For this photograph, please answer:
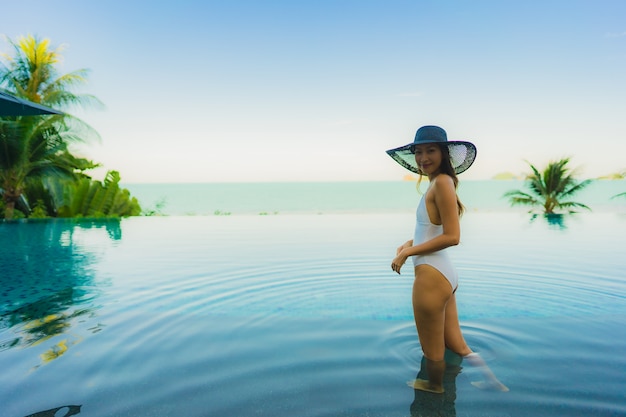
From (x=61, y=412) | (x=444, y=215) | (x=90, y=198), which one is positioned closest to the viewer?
(x=61, y=412)

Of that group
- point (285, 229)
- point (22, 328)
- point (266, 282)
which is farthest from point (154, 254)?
point (285, 229)

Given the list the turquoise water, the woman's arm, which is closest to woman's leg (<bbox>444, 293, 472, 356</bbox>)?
the turquoise water

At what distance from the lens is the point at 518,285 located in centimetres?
515

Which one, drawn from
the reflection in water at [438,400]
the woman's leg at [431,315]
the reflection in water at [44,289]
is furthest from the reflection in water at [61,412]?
the woman's leg at [431,315]

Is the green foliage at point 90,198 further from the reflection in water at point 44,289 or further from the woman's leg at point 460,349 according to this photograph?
the woman's leg at point 460,349

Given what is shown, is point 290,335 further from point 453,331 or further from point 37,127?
point 37,127

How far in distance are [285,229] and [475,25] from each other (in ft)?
58.3

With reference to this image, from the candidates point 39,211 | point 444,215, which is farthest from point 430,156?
point 39,211

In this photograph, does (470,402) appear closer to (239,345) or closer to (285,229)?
(239,345)

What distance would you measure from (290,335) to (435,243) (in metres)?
1.70

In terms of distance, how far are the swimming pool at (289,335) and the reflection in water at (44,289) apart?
3 centimetres

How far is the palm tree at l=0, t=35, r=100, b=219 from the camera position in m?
13.6

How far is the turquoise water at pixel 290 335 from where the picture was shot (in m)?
2.17

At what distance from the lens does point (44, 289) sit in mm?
5031
